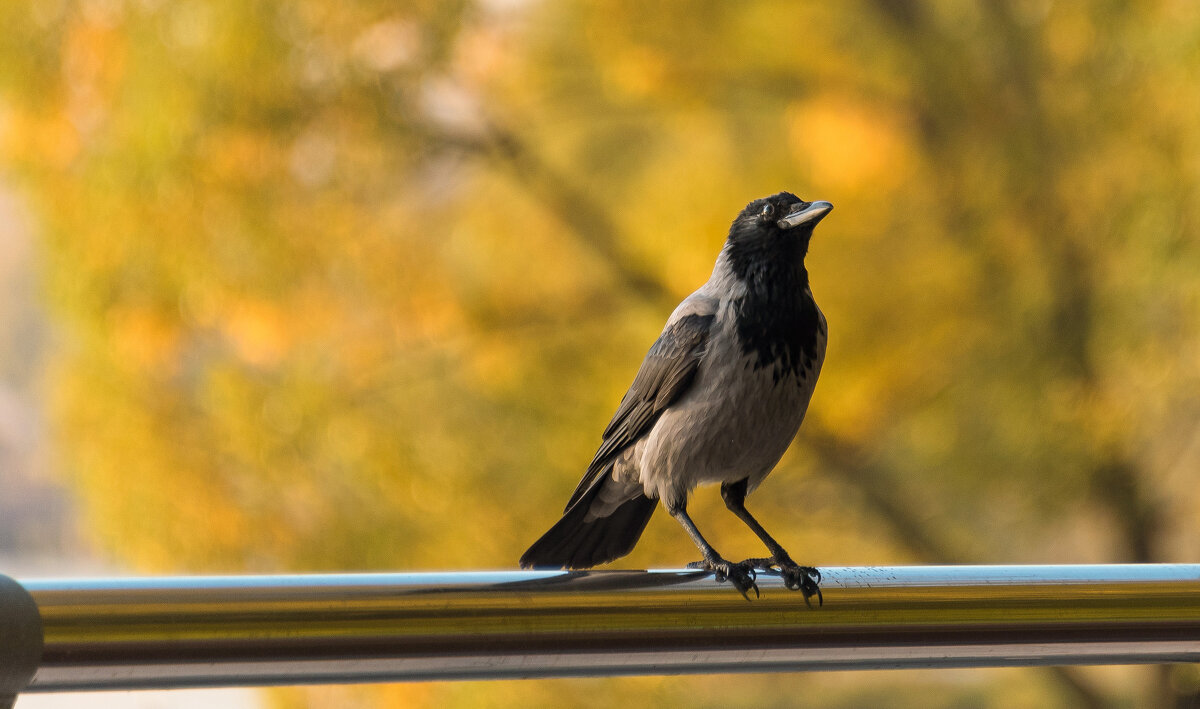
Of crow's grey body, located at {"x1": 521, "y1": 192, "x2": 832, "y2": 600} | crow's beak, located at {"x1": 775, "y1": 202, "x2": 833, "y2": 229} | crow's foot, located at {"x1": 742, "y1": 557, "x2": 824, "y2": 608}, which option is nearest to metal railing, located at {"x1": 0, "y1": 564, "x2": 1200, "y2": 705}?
crow's foot, located at {"x1": 742, "y1": 557, "x2": 824, "y2": 608}

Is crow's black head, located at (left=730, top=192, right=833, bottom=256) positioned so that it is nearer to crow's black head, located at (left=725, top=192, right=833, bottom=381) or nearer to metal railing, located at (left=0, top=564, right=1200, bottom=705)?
crow's black head, located at (left=725, top=192, right=833, bottom=381)

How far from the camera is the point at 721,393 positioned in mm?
1548

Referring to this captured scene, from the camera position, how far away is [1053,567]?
1041 millimetres

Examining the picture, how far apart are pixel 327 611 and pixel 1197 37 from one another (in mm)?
3337

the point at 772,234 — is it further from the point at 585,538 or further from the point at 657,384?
the point at 585,538

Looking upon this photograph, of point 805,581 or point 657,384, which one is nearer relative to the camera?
point 805,581

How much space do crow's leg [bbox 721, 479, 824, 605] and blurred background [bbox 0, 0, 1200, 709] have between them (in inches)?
93.0

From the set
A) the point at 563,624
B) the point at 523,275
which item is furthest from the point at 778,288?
the point at 523,275

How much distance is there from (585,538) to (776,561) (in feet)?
0.99

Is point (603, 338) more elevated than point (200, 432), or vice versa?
point (603, 338)

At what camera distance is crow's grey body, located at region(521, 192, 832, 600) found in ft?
5.05

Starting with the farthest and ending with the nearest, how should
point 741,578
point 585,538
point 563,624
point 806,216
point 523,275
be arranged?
point 523,275 < point 585,538 < point 806,216 < point 741,578 < point 563,624

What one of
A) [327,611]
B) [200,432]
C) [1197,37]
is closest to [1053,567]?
[327,611]

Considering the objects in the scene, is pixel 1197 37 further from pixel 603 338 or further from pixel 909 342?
pixel 603 338
